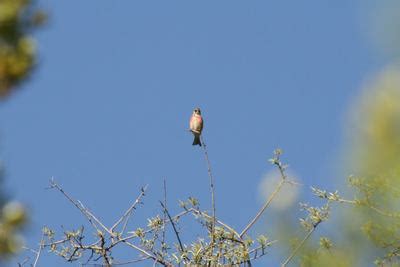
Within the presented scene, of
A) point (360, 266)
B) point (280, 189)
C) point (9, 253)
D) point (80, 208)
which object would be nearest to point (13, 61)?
point (9, 253)

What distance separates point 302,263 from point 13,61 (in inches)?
89.5

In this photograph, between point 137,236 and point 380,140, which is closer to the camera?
point 380,140

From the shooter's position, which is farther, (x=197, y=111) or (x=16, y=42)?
(x=197, y=111)

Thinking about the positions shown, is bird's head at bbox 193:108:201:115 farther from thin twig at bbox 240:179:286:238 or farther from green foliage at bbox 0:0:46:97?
green foliage at bbox 0:0:46:97

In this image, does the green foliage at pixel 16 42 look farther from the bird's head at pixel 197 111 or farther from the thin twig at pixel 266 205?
the bird's head at pixel 197 111

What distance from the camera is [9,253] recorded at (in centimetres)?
357

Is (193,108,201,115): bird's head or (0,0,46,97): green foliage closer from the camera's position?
(0,0,46,97): green foliage

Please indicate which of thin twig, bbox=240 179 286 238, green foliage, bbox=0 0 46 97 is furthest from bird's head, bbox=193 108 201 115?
green foliage, bbox=0 0 46 97

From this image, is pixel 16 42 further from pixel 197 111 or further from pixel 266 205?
pixel 197 111

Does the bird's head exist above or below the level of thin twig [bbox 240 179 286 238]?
above

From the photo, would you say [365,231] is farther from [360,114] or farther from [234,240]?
[234,240]

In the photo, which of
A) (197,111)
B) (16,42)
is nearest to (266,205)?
(16,42)

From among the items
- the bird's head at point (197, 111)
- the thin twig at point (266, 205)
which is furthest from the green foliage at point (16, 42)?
the bird's head at point (197, 111)

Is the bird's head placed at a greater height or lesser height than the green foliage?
greater
